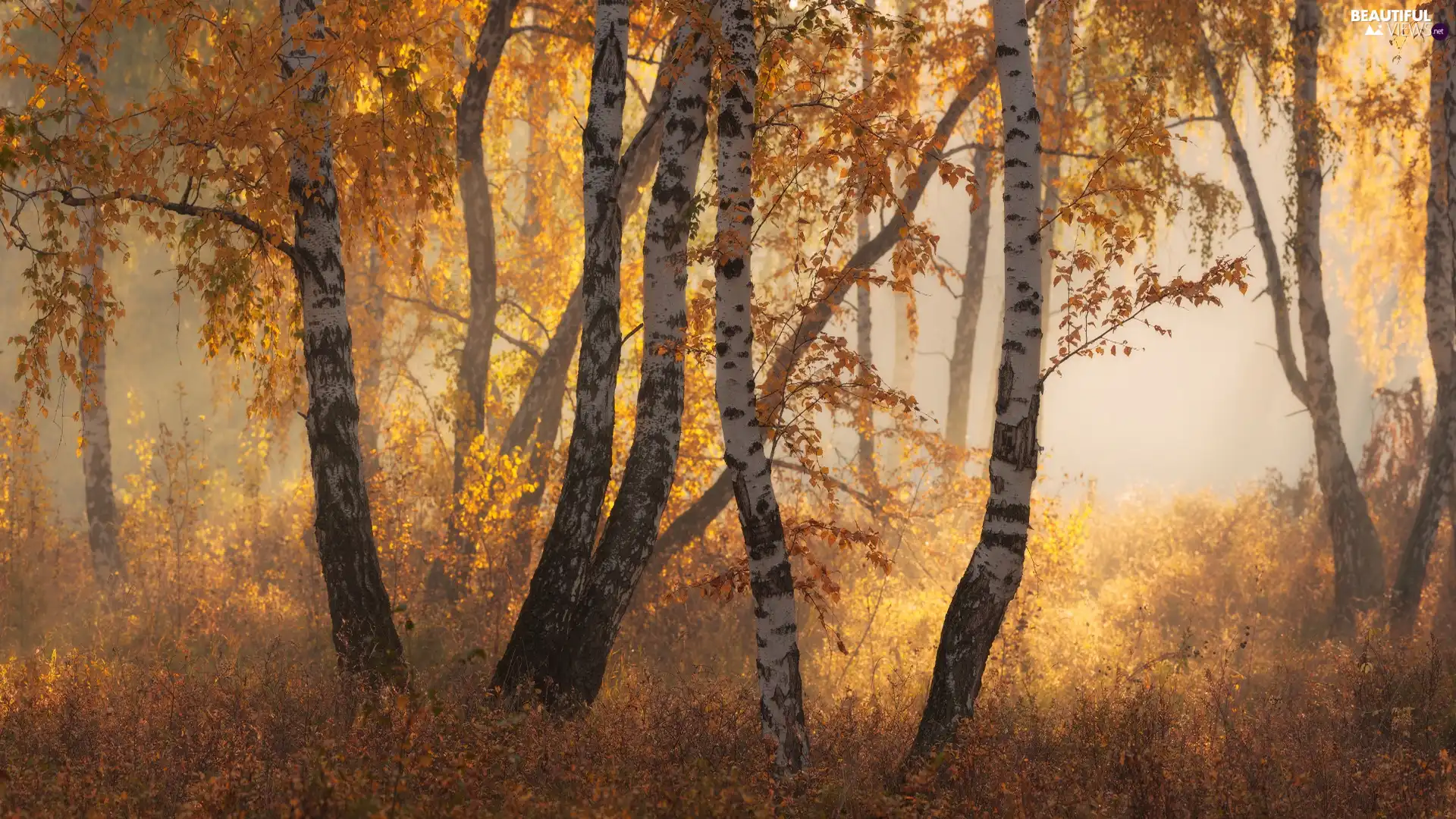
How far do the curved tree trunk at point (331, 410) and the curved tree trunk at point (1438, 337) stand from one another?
9766 millimetres

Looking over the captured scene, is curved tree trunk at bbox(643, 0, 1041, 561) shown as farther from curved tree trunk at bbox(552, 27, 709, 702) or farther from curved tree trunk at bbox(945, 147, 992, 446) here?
curved tree trunk at bbox(945, 147, 992, 446)

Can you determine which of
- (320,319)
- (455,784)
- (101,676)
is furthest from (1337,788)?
(101,676)

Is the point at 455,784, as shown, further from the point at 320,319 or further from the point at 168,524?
the point at 168,524

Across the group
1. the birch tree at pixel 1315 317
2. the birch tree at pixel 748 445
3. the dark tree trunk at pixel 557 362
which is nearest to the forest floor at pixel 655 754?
the birch tree at pixel 748 445

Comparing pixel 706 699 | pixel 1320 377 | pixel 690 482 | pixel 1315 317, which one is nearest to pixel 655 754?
pixel 706 699

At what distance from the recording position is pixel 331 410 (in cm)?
715

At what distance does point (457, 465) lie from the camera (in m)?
11.6

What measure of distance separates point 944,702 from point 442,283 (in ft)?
44.4

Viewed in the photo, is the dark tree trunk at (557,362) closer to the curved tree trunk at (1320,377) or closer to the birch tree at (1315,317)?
the birch tree at (1315,317)

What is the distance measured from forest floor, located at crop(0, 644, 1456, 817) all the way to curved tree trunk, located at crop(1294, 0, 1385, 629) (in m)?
3.25

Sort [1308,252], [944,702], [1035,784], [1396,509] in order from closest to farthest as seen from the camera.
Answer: [1035,784], [944,702], [1308,252], [1396,509]

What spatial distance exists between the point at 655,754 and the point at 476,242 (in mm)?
7038

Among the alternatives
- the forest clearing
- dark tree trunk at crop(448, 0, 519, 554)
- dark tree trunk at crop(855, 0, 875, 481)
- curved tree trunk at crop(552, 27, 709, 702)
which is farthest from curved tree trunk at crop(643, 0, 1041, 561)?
curved tree trunk at crop(552, 27, 709, 702)

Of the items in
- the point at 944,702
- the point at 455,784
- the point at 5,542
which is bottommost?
the point at 455,784
